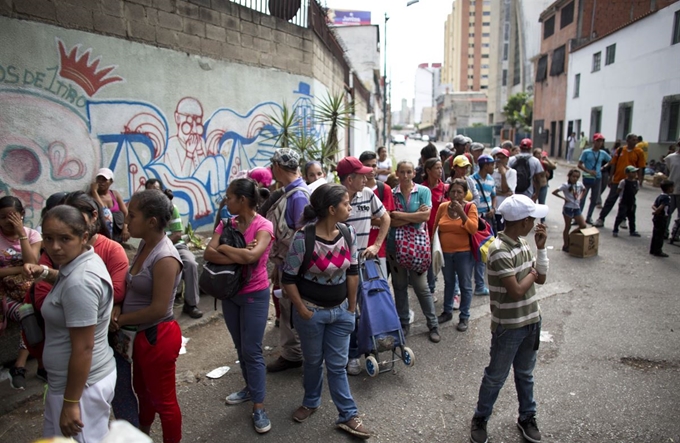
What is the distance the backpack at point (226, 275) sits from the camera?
3062 millimetres

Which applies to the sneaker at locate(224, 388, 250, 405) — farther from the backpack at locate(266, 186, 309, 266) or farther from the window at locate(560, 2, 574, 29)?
the window at locate(560, 2, 574, 29)

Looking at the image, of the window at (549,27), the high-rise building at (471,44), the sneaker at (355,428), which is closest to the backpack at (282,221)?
the sneaker at (355,428)

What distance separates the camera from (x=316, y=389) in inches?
135

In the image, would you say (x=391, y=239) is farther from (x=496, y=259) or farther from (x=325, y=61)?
(x=325, y=61)

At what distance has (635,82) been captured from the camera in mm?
21547

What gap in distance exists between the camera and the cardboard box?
7.45 meters

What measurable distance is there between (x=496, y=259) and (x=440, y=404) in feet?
4.53

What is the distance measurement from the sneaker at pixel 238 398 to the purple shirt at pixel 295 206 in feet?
4.50

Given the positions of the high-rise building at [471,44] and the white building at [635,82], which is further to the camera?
the high-rise building at [471,44]

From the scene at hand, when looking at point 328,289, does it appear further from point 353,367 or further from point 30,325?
point 30,325

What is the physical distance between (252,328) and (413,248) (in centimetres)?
182

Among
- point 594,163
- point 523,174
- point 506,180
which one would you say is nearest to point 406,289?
Result: point 506,180

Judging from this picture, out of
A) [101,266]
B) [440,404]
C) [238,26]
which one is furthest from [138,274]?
[238,26]

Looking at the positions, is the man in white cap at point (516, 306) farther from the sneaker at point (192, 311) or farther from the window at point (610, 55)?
the window at point (610, 55)
